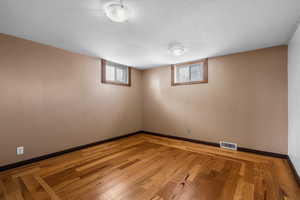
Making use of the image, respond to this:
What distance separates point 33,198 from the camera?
1535mm

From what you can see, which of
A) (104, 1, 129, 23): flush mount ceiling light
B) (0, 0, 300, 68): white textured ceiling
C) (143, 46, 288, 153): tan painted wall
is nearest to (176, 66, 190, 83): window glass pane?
(143, 46, 288, 153): tan painted wall

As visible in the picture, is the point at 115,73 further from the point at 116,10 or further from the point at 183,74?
the point at 116,10

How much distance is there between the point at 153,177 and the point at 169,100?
8.33 ft

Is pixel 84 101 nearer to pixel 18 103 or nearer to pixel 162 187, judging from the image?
pixel 18 103

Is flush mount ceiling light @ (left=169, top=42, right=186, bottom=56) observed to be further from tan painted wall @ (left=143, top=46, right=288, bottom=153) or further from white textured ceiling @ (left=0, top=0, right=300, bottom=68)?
tan painted wall @ (left=143, top=46, right=288, bottom=153)

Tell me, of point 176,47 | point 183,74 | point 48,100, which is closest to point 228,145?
point 183,74

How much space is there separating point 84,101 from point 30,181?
1762 mm

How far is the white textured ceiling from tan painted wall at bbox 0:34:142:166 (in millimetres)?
330

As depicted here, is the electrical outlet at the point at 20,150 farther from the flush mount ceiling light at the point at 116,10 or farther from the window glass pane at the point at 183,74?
the window glass pane at the point at 183,74

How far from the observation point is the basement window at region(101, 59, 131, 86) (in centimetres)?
362

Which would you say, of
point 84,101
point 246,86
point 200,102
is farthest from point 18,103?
point 246,86

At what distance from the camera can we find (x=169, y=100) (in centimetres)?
416

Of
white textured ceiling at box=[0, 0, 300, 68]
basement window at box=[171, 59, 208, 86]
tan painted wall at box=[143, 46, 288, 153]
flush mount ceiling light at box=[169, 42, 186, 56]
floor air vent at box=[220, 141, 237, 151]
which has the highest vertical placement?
white textured ceiling at box=[0, 0, 300, 68]

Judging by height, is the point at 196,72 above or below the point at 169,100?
above
